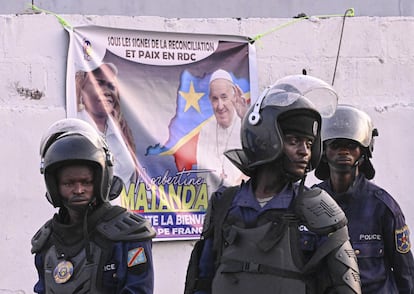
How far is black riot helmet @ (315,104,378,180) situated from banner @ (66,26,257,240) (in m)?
2.17

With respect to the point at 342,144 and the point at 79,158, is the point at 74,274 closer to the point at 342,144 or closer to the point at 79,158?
the point at 79,158

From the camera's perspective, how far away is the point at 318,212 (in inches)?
140

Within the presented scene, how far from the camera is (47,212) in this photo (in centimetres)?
685

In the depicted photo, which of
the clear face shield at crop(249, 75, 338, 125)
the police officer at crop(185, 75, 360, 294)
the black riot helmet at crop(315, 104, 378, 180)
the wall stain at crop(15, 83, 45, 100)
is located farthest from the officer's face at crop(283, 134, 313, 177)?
the wall stain at crop(15, 83, 45, 100)

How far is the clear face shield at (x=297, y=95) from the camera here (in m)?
3.76

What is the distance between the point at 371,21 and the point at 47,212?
10.5ft

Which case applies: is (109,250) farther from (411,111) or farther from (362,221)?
(411,111)

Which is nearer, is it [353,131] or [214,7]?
[353,131]

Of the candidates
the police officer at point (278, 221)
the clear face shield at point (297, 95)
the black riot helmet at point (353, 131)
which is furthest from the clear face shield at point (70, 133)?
the black riot helmet at point (353, 131)

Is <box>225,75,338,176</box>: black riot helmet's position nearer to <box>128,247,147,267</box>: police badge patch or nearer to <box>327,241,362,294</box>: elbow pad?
<box>327,241,362,294</box>: elbow pad

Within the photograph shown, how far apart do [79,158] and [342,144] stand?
1.77 meters

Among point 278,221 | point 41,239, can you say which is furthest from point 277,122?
point 41,239

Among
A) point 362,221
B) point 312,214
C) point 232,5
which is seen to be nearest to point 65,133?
point 312,214

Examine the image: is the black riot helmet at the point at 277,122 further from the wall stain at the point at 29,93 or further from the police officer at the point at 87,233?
the wall stain at the point at 29,93
